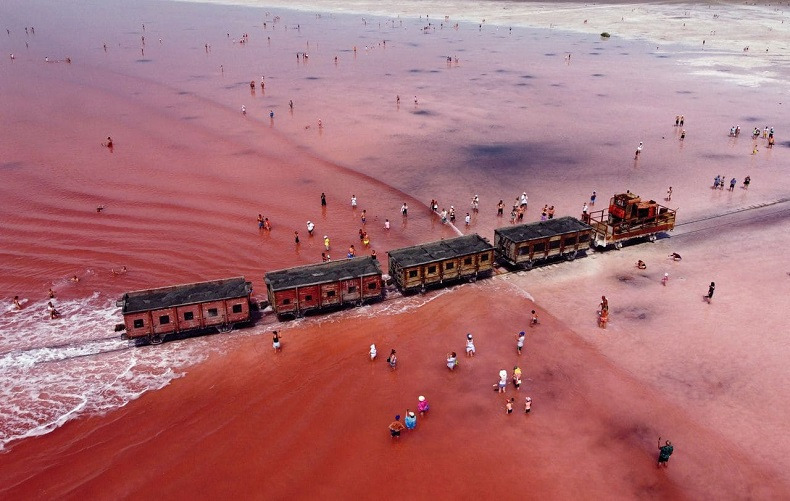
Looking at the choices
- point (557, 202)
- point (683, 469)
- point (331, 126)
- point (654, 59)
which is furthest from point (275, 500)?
point (654, 59)

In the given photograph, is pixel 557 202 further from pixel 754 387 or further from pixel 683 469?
pixel 683 469

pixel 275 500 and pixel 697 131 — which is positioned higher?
pixel 697 131

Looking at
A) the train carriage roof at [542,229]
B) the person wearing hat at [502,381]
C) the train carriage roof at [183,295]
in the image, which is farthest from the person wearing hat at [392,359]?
the train carriage roof at [542,229]

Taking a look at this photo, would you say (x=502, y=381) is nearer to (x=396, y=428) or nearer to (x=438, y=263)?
(x=396, y=428)

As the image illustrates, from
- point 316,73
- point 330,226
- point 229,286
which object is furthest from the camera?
point 316,73

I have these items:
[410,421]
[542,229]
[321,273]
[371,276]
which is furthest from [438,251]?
[410,421]

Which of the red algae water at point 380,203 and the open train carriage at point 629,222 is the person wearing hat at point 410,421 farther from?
the open train carriage at point 629,222

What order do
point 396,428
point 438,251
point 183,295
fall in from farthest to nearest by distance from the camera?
point 438,251
point 183,295
point 396,428

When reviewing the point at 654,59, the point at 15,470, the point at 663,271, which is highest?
the point at 654,59
